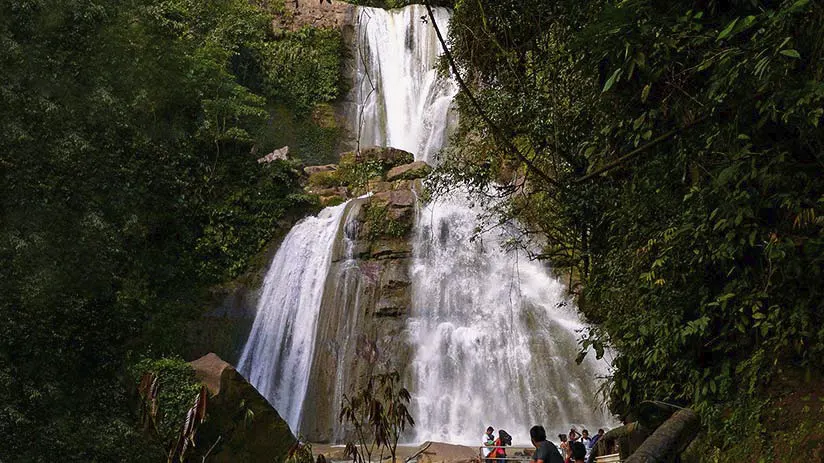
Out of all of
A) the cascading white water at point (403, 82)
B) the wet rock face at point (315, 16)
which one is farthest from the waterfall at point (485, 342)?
the wet rock face at point (315, 16)

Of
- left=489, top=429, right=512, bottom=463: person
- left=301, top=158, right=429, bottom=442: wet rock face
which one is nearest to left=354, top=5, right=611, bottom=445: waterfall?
left=301, top=158, right=429, bottom=442: wet rock face

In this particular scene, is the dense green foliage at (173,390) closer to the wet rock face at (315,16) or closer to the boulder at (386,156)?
the boulder at (386,156)

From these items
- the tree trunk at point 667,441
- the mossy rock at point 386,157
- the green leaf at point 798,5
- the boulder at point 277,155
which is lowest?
the tree trunk at point 667,441

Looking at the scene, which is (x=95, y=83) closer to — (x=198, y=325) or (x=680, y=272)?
(x=198, y=325)

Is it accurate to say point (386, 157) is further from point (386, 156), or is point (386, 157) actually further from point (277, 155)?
point (277, 155)

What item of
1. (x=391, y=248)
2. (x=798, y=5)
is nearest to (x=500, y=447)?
(x=391, y=248)

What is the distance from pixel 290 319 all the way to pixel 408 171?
490 centimetres

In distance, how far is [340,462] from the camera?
1186 centimetres

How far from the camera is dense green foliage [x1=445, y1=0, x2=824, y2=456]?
380 cm

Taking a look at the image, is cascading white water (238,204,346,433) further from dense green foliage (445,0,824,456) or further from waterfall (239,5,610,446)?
dense green foliage (445,0,824,456)

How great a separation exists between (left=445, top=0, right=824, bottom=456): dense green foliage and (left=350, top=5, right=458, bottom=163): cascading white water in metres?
15.8

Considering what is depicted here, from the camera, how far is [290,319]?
16.2m

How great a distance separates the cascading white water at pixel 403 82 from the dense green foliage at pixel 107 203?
15.8ft

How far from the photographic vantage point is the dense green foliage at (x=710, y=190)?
380 centimetres
